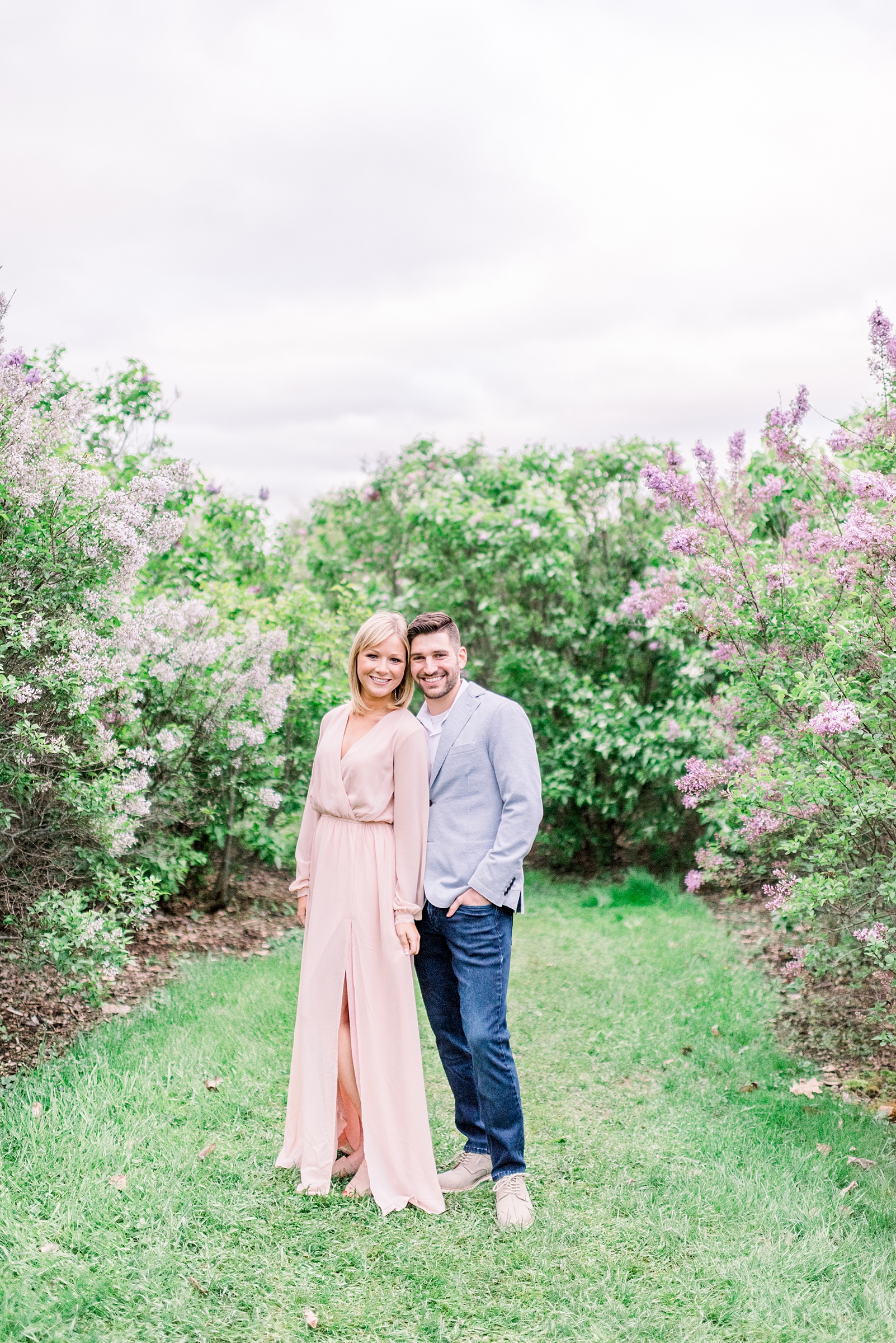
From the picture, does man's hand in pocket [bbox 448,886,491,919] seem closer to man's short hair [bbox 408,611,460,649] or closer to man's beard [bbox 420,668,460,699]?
man's beard [bbox 420,668,460,699]

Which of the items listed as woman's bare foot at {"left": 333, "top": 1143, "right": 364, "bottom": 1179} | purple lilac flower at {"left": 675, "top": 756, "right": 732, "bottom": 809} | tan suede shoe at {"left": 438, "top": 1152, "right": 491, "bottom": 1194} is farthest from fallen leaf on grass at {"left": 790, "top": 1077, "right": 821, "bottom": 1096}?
woman's bare foot at {"left": 333, "top": 1143, "right": 364, "bottom": 1179}

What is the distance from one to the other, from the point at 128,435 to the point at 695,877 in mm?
4983

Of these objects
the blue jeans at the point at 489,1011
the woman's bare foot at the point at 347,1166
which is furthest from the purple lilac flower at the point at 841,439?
the woman's bare foot at the point at 347,1166

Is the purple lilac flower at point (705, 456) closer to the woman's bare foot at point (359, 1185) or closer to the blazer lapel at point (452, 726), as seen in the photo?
the blazer lapel at point (452, 726)

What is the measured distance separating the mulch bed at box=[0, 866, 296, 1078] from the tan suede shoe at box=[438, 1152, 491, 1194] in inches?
85.1

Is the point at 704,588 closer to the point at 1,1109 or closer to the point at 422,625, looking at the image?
the point at 422,625

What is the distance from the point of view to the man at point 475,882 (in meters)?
3.21

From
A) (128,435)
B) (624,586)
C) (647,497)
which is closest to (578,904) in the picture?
(624,586)

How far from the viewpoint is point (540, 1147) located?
3.82 metres

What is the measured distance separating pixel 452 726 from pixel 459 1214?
5.56 feet

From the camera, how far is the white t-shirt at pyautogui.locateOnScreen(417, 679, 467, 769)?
344 cm

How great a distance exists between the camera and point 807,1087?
442cm

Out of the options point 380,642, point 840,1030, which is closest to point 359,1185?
point 380,642

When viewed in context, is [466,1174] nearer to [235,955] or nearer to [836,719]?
[836,719]
